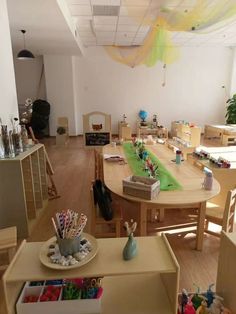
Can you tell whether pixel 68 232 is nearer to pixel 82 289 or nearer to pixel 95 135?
pixel 82 289

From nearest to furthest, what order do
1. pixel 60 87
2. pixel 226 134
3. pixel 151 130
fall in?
1. pixel 226 134
2. pixel 151 130
3. pixel 60 87

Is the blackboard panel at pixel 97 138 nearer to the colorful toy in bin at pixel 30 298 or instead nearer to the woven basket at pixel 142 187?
the woven basket at pixel 142 187

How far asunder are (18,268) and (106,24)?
204 inches

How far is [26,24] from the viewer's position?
4.08 meters

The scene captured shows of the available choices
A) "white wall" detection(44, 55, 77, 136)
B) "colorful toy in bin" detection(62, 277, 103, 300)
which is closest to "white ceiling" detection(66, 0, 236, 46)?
"white wall" detection(44, 55, 77, 136)

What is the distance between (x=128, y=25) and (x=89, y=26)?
0.82 meters

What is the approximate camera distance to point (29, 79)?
7.42 m

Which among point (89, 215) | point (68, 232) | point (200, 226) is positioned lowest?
point (89, 215)

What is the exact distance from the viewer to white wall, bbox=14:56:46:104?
729 cm

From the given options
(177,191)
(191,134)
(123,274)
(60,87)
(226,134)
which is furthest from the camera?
(60,87)

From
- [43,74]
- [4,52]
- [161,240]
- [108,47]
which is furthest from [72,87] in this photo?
[161,240]

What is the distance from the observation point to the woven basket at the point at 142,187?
1770 mm

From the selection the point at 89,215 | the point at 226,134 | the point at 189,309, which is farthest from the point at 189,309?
the point at 226,134

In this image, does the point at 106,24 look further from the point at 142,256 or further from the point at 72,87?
the point at 142,256
